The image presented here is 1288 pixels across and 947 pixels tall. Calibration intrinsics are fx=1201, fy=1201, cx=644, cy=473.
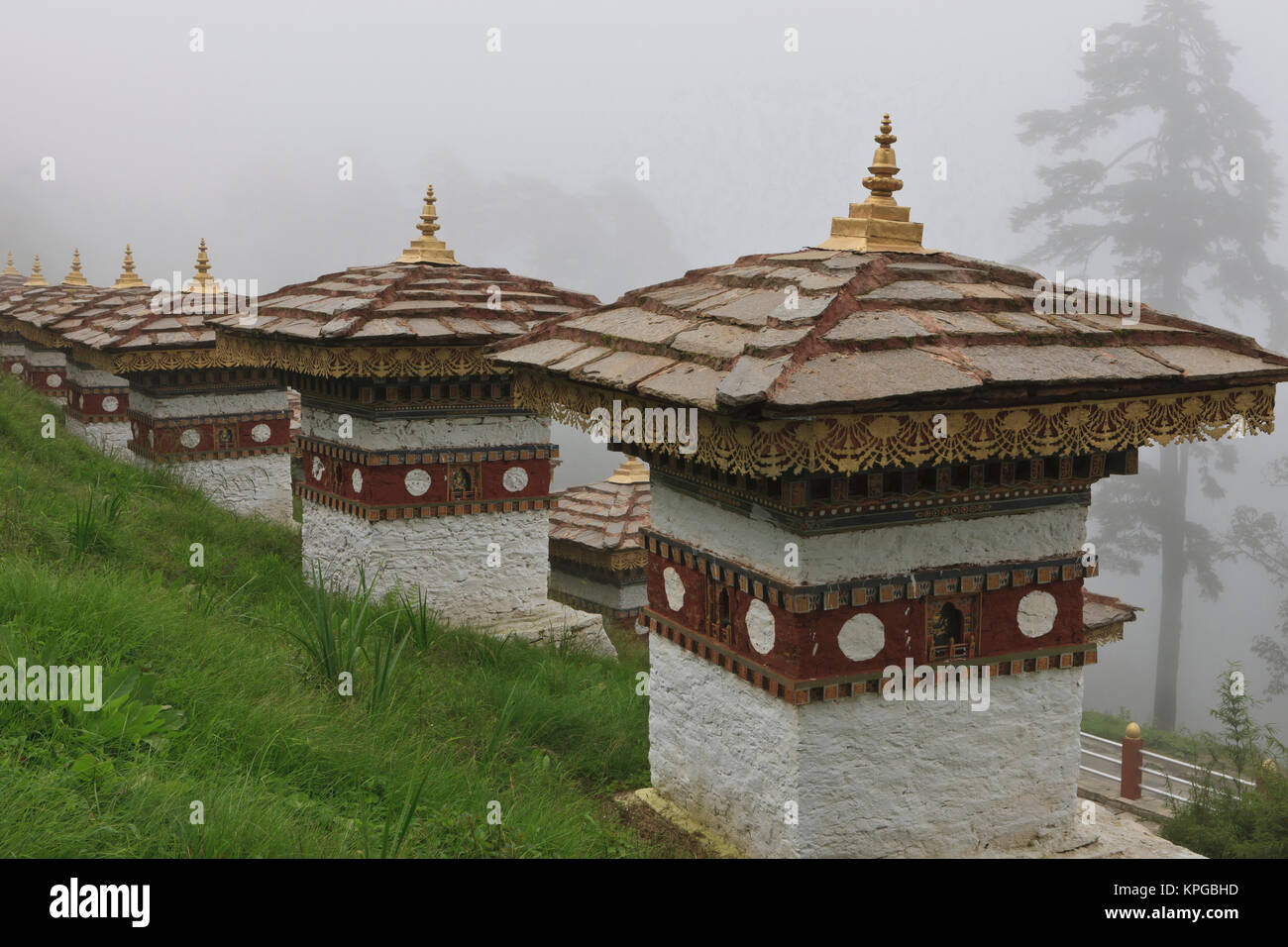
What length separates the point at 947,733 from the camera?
4.66m

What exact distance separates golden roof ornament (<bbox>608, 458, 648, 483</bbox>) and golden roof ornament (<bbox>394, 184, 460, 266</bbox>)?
388 cm

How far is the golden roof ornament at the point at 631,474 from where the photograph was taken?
473 inches

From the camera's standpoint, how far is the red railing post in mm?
13273

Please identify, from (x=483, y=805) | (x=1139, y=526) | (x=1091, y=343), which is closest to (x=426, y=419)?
(x=483, y=805)

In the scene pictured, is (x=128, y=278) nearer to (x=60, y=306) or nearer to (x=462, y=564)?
(x=60, y=306)

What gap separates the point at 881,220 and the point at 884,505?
1.37 m

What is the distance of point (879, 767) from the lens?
4.55 metres

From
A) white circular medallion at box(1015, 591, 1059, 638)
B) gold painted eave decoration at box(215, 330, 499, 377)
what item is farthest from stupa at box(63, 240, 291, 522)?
white circular medallion at box(1015, 591, 1059, 638)

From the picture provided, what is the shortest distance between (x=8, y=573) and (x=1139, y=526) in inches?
957

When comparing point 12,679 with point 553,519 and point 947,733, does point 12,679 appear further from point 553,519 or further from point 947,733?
point 553,519

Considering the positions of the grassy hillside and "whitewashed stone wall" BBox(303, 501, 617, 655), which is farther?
"whitewashed stone wall" BBox(303, 501, 617, 655)

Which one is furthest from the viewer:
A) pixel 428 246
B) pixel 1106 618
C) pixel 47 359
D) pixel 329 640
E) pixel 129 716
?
pixel 47 359

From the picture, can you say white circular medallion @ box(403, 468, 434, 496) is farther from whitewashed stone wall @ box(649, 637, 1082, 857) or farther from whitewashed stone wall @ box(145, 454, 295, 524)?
whitewashed stone wall @ box(145, 454, 295, 524)

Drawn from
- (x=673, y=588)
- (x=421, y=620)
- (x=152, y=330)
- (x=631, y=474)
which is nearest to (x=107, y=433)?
(x=152, y=330)
